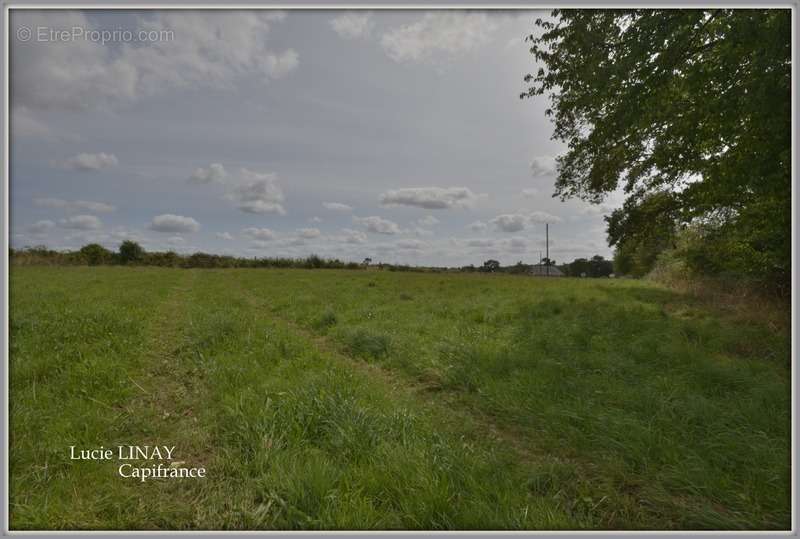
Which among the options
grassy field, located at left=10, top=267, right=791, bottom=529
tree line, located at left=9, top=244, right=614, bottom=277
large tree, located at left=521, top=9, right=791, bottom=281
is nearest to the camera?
grassy field, located at left=10, top=267, right=791, bottom=529

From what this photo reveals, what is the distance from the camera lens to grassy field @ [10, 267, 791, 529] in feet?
8.42

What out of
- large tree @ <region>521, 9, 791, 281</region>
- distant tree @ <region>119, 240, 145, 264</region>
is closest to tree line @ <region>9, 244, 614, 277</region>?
distant tree @ <region>119, 240, 145, 264</region>

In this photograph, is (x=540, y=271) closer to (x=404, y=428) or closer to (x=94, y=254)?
(x=404, y=428)

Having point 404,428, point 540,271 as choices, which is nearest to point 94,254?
point 404,428

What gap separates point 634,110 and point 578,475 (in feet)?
21.1

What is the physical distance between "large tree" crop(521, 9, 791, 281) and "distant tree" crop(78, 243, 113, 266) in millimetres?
50610

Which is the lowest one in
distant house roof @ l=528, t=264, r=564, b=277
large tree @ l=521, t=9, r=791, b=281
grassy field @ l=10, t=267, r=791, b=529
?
grassy field @ l=10, t=267, r=791, b=529

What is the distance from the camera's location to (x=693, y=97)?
6.36 meters

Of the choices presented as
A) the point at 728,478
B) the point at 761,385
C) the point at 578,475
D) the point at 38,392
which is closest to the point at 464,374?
the point at 578,475

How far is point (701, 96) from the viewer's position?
6156 millimetres

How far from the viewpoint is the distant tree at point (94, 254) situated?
130 feet

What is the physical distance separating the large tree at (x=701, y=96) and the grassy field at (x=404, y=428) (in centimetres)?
342

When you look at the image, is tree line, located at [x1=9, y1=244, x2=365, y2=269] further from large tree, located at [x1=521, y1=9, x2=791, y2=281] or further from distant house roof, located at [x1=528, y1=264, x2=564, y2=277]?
large tree, located at [x1=521, y1=9, x2=791, y2=281]

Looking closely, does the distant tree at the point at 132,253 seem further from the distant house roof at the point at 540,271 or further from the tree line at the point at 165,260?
the distant house roof at the point at 540,271
